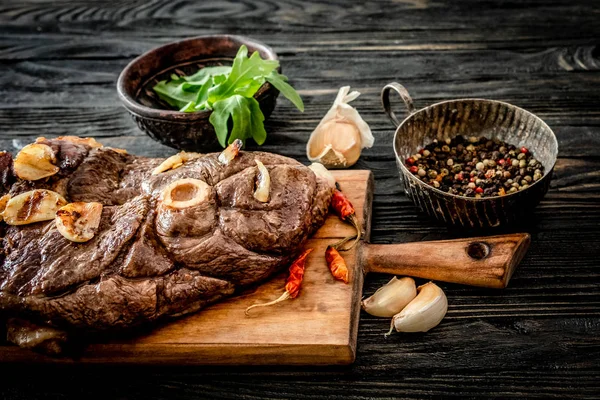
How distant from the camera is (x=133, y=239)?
2436mm

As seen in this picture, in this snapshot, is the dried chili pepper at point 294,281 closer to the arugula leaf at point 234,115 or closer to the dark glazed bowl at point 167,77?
the arugula leaf at point 234,115

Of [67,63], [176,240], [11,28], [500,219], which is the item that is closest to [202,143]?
[176,240]

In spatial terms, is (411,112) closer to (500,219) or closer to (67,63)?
(500,219)

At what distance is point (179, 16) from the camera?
5168mm

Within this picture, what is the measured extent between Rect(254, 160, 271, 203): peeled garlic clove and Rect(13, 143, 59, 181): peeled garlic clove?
34.6 inches

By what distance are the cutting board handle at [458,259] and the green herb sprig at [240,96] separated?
36.3 inches

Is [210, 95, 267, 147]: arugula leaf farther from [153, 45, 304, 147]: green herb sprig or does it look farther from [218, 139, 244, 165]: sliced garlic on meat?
[218, 139, 244, 165]: sliced garlic on meat

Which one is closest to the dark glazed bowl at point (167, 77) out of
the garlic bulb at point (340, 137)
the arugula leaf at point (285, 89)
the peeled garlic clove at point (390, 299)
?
the arugula leaf at point (285, 89)

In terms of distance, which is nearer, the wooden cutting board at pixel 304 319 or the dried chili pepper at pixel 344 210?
the wooden cutting board at pixel 304 319

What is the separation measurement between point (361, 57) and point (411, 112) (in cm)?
138

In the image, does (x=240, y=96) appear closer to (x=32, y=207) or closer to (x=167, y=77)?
(x=167, y=77)

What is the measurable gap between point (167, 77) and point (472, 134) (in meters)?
1.78

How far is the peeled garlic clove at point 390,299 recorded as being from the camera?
2.56 m

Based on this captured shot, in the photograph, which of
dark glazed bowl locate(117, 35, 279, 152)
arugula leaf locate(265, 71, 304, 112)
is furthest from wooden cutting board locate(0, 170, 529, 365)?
dark glazed bowl locate(117, 35, 279, 152)
